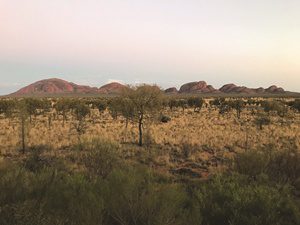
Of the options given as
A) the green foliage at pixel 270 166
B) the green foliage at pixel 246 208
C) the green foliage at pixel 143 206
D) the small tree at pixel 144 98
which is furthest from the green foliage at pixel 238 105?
the green foliage at pixel 143 206

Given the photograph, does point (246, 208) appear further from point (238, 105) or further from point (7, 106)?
point (238, 105)

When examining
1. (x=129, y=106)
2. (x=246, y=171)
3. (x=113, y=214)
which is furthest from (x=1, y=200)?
(x=129, y=106)

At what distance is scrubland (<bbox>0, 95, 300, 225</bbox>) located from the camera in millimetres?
7059

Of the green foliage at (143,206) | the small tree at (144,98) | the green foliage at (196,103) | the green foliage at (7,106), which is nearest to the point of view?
the green foliage at (143,206)

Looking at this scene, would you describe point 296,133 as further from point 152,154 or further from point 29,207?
point 29,207

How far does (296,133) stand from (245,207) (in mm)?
23441

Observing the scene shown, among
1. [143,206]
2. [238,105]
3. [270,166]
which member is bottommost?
[270,166]

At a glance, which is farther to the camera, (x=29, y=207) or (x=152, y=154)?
(x=152, y=154)

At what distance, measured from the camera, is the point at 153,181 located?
11453 mm

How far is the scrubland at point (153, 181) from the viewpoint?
7059 mm

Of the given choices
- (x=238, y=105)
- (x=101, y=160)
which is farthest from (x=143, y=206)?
(x=238, y=105)

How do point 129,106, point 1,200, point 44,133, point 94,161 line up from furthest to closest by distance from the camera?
point 44,133
point 129,106
point 94,161
point 1,200

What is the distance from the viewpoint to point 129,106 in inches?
1018

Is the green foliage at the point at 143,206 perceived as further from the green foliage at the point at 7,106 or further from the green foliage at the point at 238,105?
the green foliage at the point at 238,105
